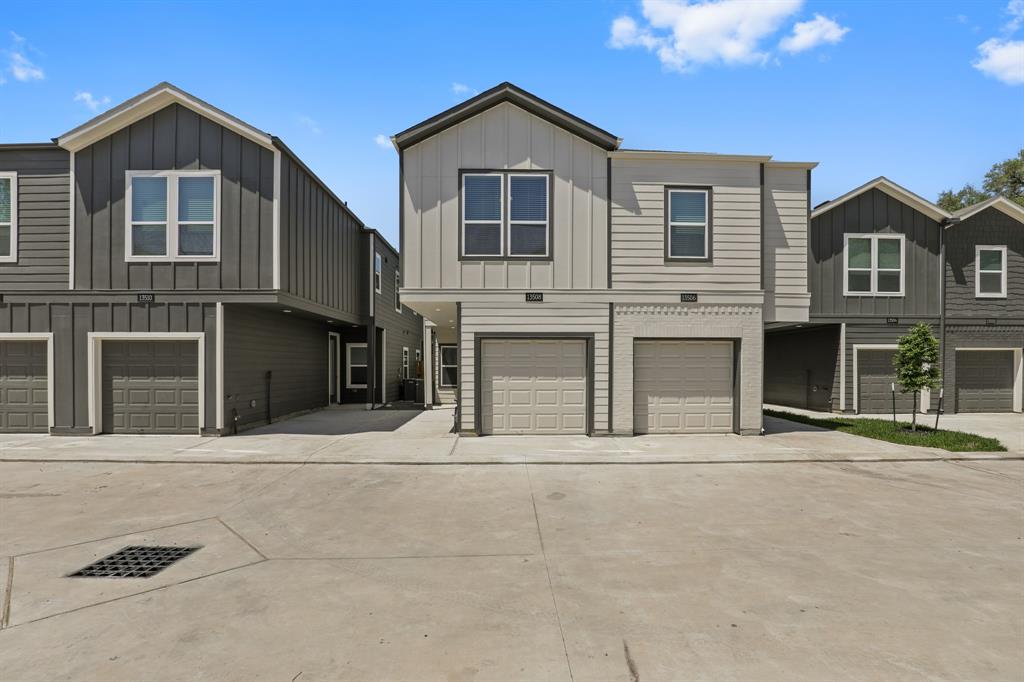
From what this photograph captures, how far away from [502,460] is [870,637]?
21.5ft

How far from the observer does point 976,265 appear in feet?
56.9

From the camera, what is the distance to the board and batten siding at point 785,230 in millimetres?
12531

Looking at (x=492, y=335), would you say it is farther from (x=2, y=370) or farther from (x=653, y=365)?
(x=2, y=370)

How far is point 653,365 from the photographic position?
12281 mm

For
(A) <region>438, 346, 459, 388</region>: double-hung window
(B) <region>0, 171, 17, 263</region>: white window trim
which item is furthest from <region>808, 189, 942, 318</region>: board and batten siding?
(B) <region>0, 171, 17, 263</region>: white window trim

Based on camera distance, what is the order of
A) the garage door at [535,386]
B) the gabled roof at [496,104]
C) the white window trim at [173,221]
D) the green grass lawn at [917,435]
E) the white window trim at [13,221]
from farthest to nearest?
the white window trim at [13,221] < the garage door at [535,386] < the white window trim at [173,221] < the gabled roof at [496,104] < the green grass lawn at [917,435]

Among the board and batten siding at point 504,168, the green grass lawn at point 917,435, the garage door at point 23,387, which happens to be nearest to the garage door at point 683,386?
the board and batten siding at point 504,168

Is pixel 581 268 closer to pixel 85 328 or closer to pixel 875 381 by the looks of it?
pixel 85 328

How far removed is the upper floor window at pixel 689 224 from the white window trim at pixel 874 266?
7962 mm

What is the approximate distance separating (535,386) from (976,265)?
16820 millimetres

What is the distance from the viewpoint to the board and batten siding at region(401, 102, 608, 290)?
Answer: 462 inches

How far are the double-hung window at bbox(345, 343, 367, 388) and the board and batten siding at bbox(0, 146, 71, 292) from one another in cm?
1003

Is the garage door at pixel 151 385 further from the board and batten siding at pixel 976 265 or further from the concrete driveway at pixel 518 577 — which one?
the board and batten siding at pixel 976 265

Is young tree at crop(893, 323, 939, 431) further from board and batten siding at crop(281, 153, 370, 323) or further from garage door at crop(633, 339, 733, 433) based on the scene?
board and batten siding at crop(281, 153, 370, 323)
